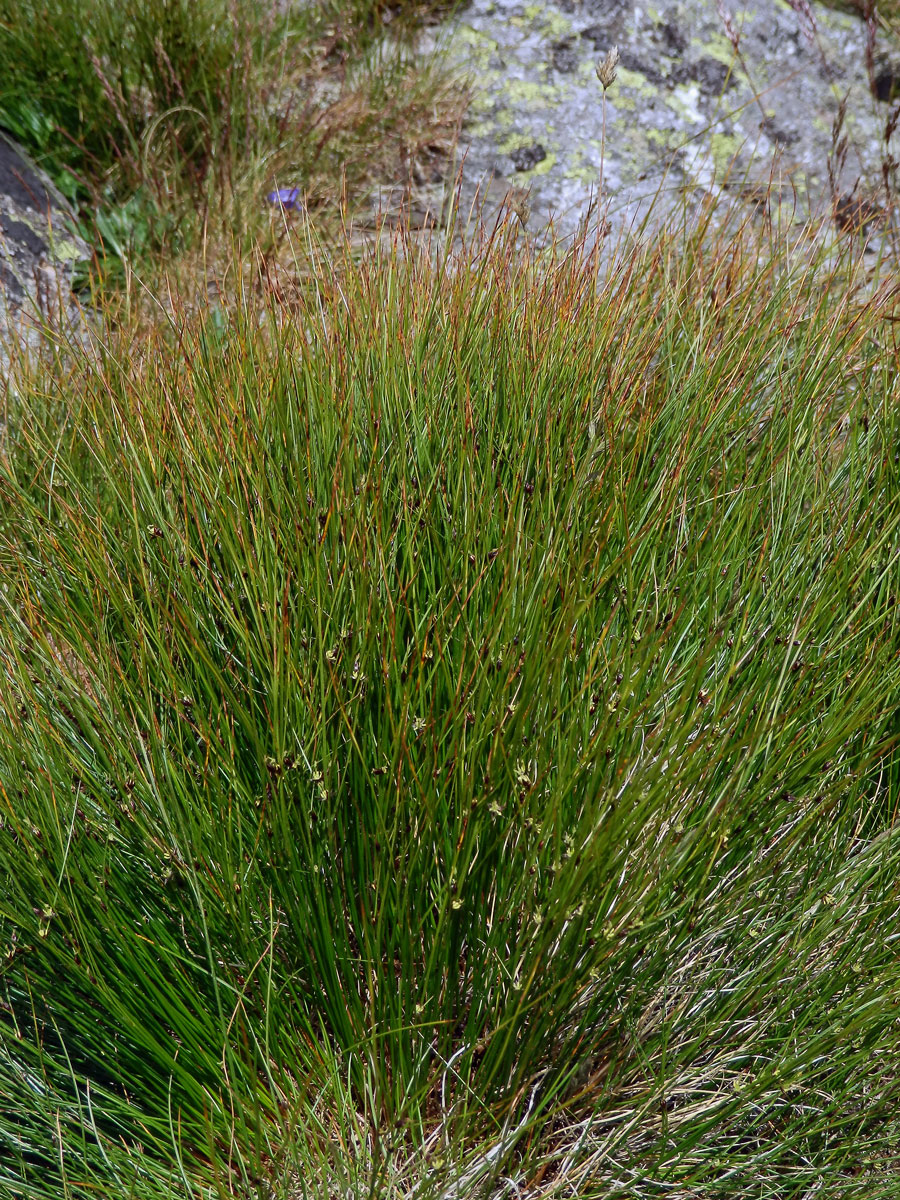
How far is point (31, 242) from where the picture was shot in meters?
3.20

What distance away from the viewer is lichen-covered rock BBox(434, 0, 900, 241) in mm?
3799

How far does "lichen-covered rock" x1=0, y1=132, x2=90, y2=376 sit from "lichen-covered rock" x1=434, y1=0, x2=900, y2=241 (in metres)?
1.62

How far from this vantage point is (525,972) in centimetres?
129

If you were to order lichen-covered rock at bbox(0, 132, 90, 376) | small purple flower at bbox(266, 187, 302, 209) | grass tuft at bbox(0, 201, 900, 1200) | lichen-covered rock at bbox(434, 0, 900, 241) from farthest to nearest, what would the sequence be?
lichen-covered rock at bbox(434, 0, 900, 241) → small purple flower at bbox(266, 187, 302, 209) → lichen-covered rock at bbox(0, 132, 90, 376) → grass tuft at bbox(0, 201, 900, 1200)

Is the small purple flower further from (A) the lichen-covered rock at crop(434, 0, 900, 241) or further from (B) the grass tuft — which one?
(B) the grass tuft

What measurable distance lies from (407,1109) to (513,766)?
53 centimetres

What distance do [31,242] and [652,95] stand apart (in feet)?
8.77

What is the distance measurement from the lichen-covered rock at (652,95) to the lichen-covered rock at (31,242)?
1.62m

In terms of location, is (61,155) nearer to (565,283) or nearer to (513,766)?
(565,283)

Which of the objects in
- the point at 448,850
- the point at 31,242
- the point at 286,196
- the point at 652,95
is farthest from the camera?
the point at 652,95

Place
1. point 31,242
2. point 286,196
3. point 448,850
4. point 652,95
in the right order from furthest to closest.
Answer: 1. point 652,95
2. point 286,196
3. point 31,242
4. point 448,850

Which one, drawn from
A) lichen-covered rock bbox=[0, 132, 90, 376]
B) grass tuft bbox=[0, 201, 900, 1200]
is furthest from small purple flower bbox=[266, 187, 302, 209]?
grass tuft bbox=[0, 201, 900, 1200]

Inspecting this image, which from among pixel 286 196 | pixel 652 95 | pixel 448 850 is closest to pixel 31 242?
pixel 286 196

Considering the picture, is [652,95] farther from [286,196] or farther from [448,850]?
Answer: [448,850]
